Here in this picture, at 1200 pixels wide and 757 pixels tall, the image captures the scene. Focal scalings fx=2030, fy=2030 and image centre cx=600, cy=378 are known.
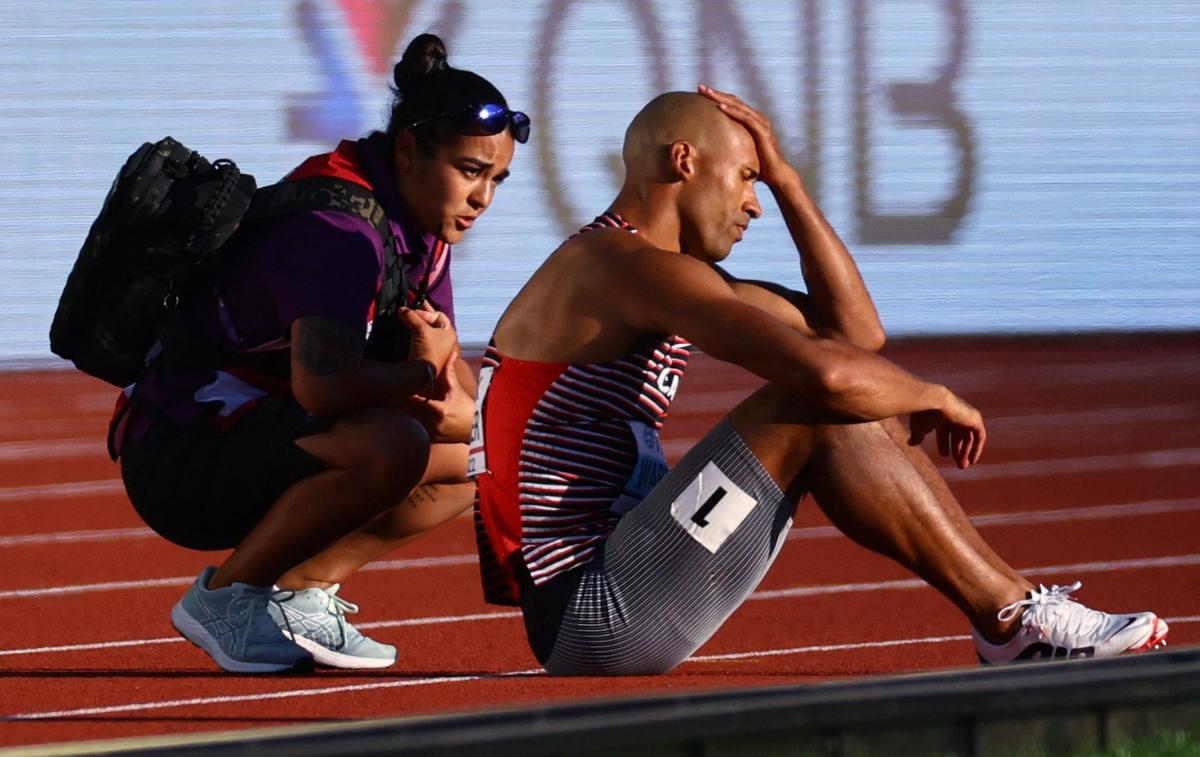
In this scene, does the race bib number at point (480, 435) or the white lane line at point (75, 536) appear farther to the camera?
the white lane line at point (75, 536)

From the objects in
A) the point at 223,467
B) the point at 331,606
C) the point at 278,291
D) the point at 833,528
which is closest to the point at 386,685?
the point at 331,606

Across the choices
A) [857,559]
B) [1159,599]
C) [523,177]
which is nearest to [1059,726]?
[1159,599]

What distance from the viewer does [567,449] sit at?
3.68 meters

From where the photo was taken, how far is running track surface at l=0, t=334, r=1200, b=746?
3.94m

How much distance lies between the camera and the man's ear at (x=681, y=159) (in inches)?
149

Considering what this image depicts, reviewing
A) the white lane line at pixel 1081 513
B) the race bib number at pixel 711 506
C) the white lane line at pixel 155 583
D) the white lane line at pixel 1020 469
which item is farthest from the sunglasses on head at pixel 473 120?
the white lane line at pixel 1020 469

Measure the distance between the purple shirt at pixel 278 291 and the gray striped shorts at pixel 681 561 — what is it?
81cm

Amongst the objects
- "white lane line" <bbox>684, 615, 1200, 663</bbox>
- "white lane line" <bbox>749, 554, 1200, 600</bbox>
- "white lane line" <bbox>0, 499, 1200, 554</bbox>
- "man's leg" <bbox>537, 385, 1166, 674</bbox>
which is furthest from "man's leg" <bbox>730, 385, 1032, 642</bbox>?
"white lane line" <bbox>0, 499, 1200, 554</bbox>

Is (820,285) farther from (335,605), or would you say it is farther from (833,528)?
(833,528)

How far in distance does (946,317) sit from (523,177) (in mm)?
2862

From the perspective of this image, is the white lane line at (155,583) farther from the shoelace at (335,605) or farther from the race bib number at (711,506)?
the race bib number at (711,506)

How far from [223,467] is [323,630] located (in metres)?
0.40

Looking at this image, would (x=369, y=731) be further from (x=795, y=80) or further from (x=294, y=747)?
(x=795, y=80)

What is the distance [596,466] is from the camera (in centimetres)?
371
